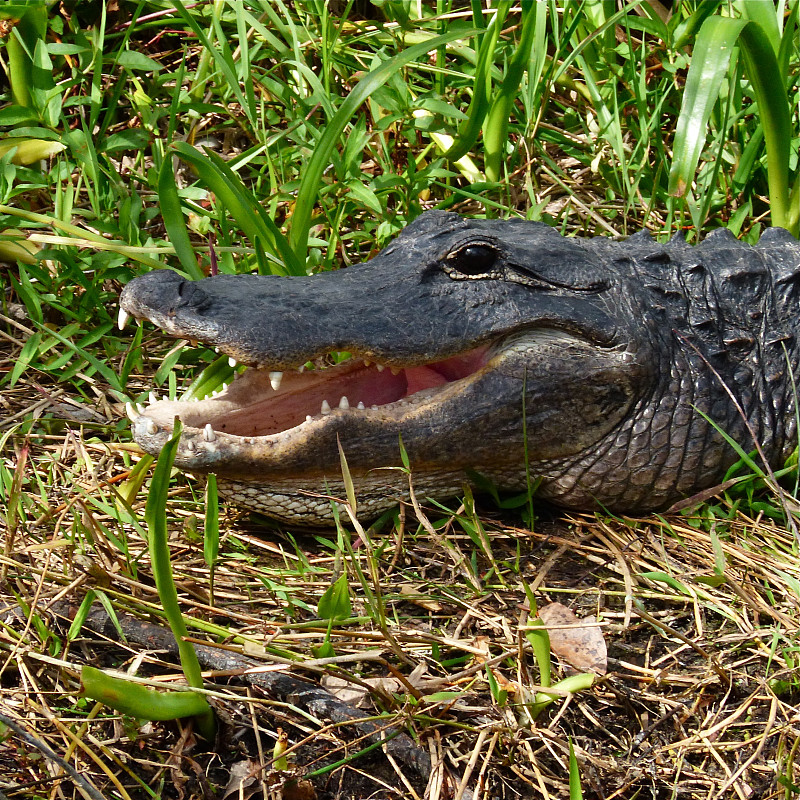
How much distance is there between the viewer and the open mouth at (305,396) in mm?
2672

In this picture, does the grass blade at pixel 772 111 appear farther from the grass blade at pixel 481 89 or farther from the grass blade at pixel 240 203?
the grass blade at pixel 240 203

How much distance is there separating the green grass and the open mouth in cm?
19

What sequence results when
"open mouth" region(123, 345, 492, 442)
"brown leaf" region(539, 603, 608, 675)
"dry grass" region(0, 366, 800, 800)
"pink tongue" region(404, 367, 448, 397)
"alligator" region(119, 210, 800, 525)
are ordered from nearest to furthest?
"dry grass" region(0, 366, 800, 800) → "brown leaf" region(539, 603, 608, 675) → "alligator" region(119, 210, 800, 525) → "open mouth" region(123, 345, 492, 442) → "pink tongue" region(404, 367, 448, 397)

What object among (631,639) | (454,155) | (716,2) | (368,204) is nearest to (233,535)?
(631,639)

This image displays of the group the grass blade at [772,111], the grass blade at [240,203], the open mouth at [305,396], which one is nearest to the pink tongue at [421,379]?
the open mouth at [305,396]

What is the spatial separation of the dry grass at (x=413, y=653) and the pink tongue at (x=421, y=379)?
0.39m

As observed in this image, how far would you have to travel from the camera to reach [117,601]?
7.61 ft

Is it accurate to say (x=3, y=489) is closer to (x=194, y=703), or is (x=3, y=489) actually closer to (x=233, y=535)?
(x=233, y=535)

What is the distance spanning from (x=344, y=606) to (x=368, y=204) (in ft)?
5.74

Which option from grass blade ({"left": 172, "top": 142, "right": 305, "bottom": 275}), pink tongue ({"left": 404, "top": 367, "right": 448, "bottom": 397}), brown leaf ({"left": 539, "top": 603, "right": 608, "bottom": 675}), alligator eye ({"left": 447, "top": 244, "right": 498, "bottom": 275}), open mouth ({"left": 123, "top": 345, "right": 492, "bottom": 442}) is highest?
grass blade ({"left": 172, "top": 142, "right": 305, "bottom": 275})

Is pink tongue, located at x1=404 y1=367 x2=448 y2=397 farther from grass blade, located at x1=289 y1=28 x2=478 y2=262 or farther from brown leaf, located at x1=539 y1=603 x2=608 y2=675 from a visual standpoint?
brown leaf, located at x1=539 y1=603 x2=608 y2=675

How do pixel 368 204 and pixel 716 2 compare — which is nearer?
pixel 368 204

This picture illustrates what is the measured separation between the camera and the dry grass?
1976 mm

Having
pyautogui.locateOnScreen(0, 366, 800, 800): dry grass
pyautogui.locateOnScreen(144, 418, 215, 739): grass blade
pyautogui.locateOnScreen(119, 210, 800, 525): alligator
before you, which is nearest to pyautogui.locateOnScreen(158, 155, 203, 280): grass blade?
pyautogui.locateOnScreen(119, 210, 800, 525): alligator
